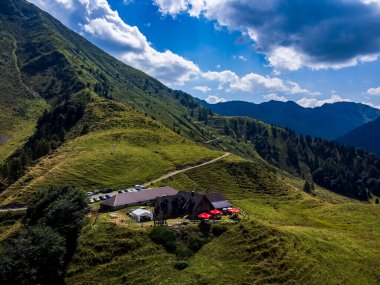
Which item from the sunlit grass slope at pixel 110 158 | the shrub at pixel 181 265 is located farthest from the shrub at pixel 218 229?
the sunlit grass slope at pixel 110 158

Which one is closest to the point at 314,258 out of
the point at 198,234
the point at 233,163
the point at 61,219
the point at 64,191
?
the point at 198,234

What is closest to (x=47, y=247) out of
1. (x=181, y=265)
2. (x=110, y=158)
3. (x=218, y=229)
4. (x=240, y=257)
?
(x=181, y=265)

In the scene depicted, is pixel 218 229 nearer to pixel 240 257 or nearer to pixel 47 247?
pixel 240 257

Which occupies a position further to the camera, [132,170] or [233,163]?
[233,163]

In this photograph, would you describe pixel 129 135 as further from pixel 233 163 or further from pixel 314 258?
pixel 314 258

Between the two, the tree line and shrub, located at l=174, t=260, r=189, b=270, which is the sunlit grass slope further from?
shrub, located at l=174, t=260, r=189, b=270

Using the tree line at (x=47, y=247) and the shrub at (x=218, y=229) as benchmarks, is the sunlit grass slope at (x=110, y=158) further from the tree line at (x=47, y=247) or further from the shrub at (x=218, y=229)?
the shrub at (x=218, y=229)
